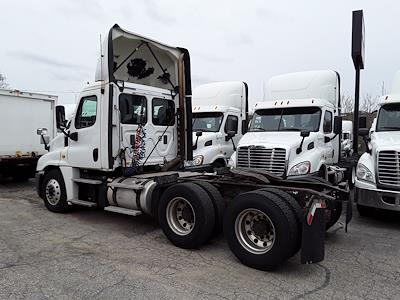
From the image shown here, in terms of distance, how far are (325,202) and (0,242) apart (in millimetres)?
4811

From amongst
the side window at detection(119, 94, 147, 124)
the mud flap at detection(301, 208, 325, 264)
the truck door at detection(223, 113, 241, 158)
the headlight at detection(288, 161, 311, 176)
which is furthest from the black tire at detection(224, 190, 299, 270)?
the truck door at detection(223, 113, 241, 158)

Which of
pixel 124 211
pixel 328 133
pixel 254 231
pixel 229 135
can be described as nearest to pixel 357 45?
pixel 328 133

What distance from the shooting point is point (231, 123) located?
11.8 m

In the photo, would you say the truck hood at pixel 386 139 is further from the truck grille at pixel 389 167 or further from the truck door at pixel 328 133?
the truck door at pixel 328 133

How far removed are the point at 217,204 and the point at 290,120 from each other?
15.2 feet

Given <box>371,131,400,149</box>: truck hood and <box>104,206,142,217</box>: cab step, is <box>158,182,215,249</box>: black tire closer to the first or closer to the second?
<box>104,206,142,217</box>: cab step

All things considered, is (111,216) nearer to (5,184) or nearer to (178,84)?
(178,84)

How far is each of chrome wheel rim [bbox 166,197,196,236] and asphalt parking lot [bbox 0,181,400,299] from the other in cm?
31

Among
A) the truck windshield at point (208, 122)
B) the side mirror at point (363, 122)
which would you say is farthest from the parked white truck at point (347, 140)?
the side mirror at point (363, 122)

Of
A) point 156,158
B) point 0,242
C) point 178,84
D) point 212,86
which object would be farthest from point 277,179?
point 212,86

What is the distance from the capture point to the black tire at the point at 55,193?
7.62 m

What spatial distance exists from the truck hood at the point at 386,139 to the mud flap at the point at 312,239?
3294 mm

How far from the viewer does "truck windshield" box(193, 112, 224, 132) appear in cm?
1142

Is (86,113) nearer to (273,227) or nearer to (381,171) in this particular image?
(273,227)
